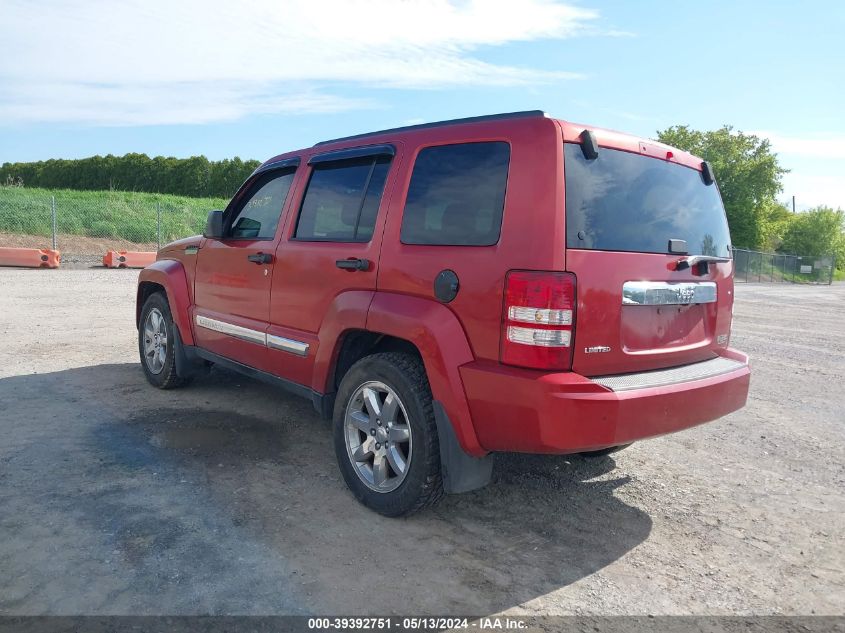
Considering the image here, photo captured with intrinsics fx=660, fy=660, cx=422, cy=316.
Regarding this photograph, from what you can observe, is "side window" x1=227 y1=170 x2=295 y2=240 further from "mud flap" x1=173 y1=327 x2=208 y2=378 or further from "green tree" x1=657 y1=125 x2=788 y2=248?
"green tree" x1=657 y1=125 x2=788 y2=248

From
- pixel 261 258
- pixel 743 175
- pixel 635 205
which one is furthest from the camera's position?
pixel 743 175

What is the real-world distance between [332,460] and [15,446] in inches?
81.5

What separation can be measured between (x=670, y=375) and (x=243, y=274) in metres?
3.02

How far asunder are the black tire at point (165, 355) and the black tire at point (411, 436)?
2725mm

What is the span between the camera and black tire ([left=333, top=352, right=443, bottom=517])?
329cm

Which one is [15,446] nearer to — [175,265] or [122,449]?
[122,449]

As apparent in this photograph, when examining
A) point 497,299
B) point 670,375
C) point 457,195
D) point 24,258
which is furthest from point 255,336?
point 24,258

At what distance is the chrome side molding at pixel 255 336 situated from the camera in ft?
13.8

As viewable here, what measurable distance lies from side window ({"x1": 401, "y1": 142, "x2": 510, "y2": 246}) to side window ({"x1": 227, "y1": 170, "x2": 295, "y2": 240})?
1436 millimetres

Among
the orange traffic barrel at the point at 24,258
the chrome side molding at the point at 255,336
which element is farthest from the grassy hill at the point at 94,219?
the chrome side molding at the point at 255,336

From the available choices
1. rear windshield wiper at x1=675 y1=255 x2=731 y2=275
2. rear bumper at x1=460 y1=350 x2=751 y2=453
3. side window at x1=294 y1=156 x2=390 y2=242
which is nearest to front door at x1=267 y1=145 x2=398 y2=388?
side window at x1=294 y1=156 x2=390 y2=242

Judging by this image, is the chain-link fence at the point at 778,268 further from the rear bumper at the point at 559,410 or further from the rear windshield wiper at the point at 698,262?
the rear bumper at the point at 559,410

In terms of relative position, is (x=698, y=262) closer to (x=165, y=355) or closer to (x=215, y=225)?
(x=215, y=225)

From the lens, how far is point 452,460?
3.20 meters
